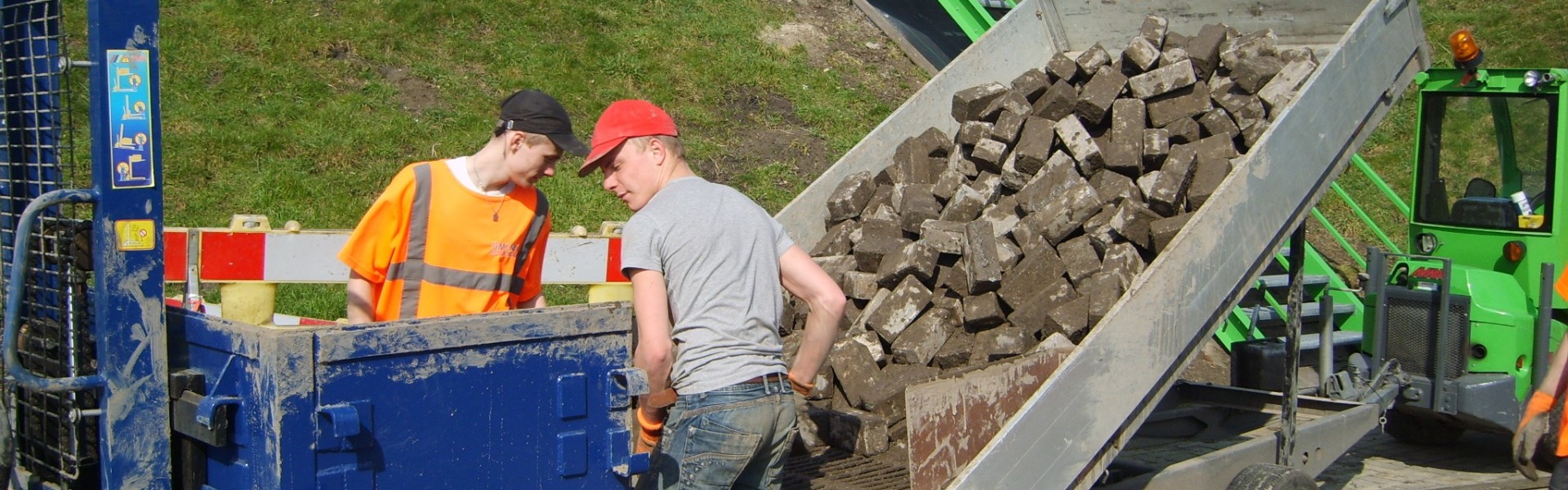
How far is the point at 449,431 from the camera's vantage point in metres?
2.96

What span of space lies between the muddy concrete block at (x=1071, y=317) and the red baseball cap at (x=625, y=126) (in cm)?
196

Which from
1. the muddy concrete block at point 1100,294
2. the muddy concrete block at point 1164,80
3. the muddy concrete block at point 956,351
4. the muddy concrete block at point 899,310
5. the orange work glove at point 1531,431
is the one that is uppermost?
the muddy concrete block at point 1164,80

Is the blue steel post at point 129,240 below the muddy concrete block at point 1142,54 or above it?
below

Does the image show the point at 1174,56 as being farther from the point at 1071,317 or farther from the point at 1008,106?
the point at 1071,317

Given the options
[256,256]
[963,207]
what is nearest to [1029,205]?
[963,207]

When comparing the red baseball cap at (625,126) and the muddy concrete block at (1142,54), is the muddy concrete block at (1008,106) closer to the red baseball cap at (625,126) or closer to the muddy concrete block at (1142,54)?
the muddy concrete block at (1142,54)

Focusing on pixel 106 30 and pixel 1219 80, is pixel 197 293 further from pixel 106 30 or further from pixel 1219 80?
pixel 1219 80

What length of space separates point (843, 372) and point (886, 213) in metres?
1.10

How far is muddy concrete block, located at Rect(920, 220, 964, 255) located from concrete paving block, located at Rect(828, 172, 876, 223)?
60 cm

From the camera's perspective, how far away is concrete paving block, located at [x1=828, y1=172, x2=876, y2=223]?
5887 millimetres

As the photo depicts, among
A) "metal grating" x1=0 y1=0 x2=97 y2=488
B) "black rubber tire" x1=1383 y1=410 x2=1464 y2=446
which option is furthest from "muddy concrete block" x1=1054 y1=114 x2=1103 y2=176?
"metal grating" x1=0 y1=0 x2=97 y2=488

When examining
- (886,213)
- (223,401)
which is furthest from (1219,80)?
(223,401)

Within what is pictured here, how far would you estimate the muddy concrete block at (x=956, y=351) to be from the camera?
4910mm

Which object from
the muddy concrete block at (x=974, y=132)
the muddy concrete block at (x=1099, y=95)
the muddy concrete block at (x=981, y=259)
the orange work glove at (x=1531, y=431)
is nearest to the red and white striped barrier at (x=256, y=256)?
the muddy concrete block at (x=981, y=259)
